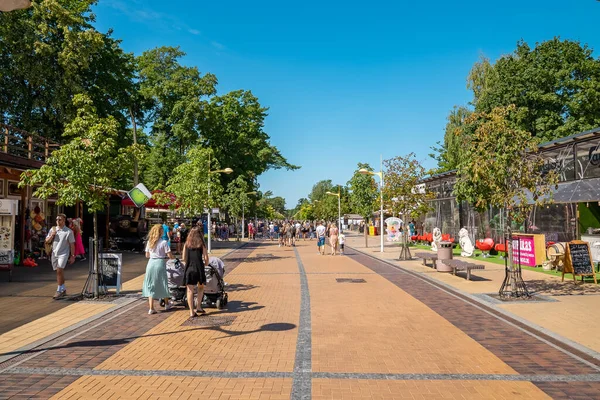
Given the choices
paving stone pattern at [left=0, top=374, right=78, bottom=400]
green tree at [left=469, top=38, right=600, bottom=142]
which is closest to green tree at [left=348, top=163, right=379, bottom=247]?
green tree at [left=469, top=38, right=600, bottom=142]

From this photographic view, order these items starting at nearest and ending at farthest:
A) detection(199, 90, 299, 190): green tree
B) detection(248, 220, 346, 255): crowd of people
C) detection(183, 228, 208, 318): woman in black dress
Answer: detection(183, 228, 208, 318): woman in black dress, detection(248, 220, 346, 255): crowd of people, detection(199, 90, 299, 190): green tree

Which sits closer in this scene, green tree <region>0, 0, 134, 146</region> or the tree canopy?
green tree <region>0, 0, 134, 146</region>

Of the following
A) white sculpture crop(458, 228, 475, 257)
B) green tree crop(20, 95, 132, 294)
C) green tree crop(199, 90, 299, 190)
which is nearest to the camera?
green tree crop(20, 95, 132, 294)

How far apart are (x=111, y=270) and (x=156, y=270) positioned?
278 centimetres

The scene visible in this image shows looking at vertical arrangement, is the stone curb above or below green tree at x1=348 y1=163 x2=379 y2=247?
below

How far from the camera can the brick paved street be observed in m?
5.28

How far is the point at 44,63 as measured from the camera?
1069 inches

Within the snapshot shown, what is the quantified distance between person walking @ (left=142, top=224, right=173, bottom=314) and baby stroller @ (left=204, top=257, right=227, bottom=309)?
0.83 metres

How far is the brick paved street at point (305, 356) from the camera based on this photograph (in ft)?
17.3

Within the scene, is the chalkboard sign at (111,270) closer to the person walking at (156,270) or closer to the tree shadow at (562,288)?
the person walking at (156,270)

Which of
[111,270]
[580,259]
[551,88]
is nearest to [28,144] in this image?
[111,270]

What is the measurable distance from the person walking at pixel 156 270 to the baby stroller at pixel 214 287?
32.8 inches

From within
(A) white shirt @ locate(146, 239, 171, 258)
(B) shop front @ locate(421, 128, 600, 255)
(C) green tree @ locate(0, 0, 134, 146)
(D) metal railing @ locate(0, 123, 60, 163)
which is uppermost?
(C) green tree @ locate(0, 0, 134, 146)

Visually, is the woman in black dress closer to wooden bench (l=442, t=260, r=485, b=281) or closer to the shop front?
wooden bench (l=442, t=260, r=485, b=281)
